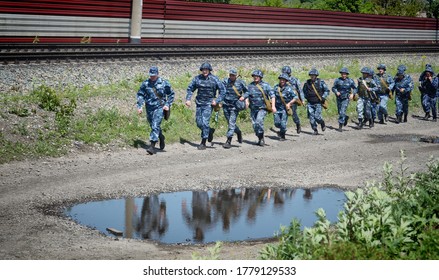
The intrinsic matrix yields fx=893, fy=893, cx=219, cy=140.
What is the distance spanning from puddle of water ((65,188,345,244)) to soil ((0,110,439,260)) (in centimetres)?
41

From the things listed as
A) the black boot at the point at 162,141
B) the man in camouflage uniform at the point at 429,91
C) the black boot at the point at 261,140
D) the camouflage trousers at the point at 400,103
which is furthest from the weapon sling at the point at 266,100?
the man in camouflage uniform at the point at 429,91

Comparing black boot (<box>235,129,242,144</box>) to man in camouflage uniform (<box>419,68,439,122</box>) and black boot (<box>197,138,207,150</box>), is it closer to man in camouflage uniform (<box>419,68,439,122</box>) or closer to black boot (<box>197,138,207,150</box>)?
black boot (<box>197,138,207,150</box>)

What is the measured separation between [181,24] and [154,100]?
876 inches

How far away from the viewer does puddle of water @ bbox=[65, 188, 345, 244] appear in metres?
14.1

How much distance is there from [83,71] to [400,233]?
17.8m

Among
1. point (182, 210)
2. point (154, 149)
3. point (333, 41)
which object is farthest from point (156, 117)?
point (333, 41)

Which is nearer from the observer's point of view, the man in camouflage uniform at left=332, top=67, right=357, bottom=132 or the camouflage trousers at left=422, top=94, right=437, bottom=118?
the man in camouflage uniform at left=332, top=67, right=357, bottom=132

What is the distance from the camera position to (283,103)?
24438 millimetres

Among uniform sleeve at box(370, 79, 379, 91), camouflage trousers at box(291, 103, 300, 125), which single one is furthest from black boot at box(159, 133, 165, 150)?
uniform sleeve at box(370, 79, 379, 91)

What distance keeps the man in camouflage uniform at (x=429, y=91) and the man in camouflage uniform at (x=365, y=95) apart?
2829 millimetres

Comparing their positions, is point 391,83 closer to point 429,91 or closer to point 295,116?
point 429,91

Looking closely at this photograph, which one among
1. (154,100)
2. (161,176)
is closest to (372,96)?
(154,100)

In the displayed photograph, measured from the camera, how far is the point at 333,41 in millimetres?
52906
